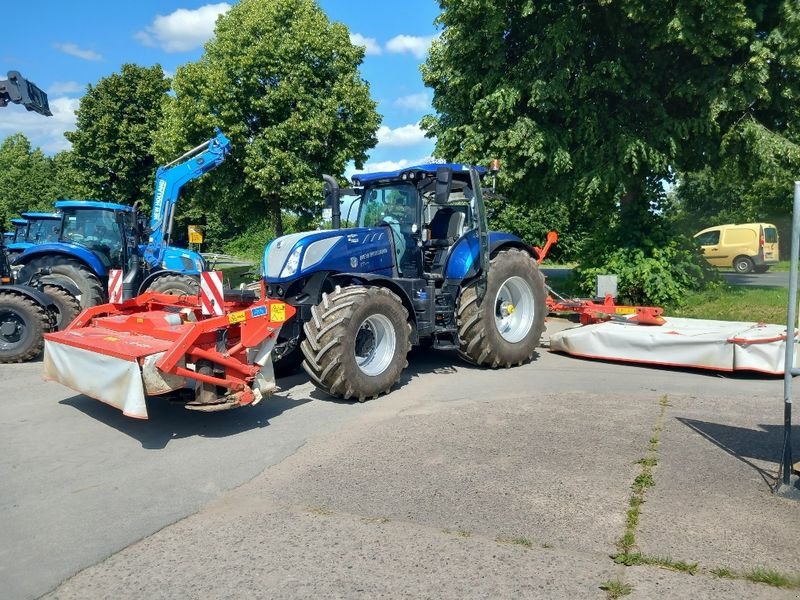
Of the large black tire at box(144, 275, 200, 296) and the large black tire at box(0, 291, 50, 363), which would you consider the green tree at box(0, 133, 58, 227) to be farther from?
the large black tire at box(0, 291, 50, 363)

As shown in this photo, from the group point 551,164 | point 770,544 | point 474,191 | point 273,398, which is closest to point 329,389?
point 273,398

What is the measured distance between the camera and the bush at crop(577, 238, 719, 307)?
1228 cm

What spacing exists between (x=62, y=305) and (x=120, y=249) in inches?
89.0

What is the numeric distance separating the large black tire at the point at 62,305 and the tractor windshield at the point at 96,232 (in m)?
1.71

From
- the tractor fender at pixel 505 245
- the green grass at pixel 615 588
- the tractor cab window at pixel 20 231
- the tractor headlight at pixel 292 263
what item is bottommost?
the green grass at pixel 615 588

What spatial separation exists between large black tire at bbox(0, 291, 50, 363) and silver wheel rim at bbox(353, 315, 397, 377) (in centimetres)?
502

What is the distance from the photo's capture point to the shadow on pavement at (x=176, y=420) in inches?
230

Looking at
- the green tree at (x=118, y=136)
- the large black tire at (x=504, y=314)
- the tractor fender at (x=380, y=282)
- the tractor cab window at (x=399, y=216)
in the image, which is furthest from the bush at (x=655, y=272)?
the green tree at (x=118, y=136)

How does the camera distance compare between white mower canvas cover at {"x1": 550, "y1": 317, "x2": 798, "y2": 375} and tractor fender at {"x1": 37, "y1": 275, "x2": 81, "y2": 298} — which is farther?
tractor fender at {"x1": 37, "y1": 275, "x2": 81, "y2": 298}

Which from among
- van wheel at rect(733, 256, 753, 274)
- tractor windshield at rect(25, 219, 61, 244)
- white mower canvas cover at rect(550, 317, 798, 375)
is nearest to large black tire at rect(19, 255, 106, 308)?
tractor windshield at rect(25, 219, 61, 244)

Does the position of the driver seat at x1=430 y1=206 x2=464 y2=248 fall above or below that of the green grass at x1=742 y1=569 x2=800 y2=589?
above

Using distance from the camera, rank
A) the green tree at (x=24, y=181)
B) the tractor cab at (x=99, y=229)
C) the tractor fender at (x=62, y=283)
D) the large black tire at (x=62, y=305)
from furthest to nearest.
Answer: the green tree at (x=24, y=181) → the tractor cab at (x=99, y=229) → the tractor fender at (x=62, y=283) → the large black tire at (x=62, y=305)

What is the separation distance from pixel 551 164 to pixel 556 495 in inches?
349

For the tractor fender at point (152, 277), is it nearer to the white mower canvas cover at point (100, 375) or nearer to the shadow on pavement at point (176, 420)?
the shadow on pavement at point (176, 420)
